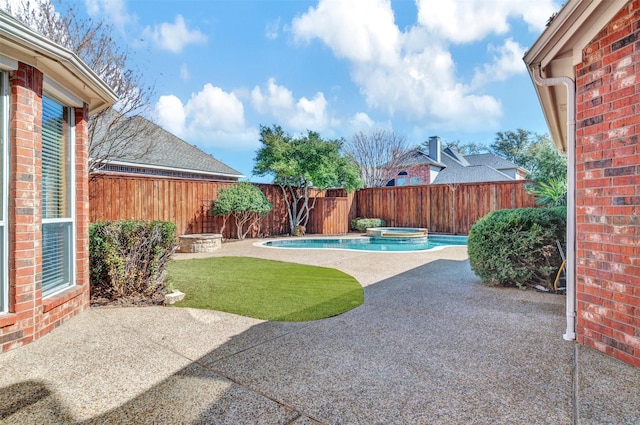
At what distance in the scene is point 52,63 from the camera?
3.49 meters

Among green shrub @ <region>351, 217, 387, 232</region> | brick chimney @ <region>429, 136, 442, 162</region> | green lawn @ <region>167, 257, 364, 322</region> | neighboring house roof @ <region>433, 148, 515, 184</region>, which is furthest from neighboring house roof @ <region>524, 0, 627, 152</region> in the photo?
brick chimney @ <region>429, 136, 442, 162</region>

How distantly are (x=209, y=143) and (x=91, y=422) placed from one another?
23949mm

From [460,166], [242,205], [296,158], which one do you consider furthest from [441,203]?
[460,166]

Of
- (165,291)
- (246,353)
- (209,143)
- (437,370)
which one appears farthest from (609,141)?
(209,143)

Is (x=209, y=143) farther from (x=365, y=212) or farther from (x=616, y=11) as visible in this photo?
(x=616, y=11)

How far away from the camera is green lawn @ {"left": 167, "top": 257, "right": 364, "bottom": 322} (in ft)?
14.9

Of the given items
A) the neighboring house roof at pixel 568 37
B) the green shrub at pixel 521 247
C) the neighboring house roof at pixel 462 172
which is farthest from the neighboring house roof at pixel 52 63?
the neighboring house roof at pixel 462 172

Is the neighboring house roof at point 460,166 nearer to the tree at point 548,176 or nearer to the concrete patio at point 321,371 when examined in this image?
the tree at point 548,176

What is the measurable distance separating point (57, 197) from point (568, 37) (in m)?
5.87

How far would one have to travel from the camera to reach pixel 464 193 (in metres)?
15.8

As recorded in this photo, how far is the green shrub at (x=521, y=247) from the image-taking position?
549 centimetres

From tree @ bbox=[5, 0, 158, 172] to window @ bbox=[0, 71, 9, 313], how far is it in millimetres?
5939

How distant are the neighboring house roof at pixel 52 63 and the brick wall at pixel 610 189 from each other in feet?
16.7

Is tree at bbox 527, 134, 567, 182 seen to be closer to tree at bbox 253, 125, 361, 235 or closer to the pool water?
the pool water
